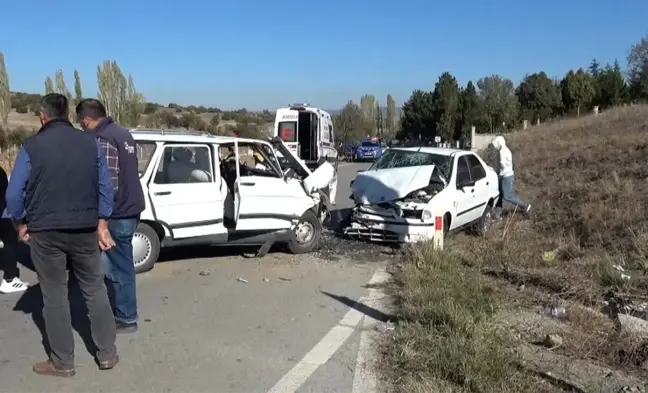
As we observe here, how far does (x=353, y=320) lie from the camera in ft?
20.0

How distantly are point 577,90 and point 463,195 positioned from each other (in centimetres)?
5612

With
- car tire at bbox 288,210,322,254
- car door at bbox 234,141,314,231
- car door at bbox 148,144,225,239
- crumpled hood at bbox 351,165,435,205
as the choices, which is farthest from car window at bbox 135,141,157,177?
crumpled hood at bbox 351,165,435,205

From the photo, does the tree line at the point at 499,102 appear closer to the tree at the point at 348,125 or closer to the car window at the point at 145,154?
the tree at the point at 348,125

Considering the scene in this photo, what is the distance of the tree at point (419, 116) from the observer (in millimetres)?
67312

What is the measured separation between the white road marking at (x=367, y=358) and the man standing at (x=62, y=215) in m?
1.88

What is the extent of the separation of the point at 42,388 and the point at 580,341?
13.9 ft

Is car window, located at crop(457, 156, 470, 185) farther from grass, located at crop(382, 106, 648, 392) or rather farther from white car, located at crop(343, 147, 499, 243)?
grass, located at crop(382, 106, 648, 392)

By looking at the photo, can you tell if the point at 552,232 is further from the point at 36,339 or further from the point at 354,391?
the point at 36,339

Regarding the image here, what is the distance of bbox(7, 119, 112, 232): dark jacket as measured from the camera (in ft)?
13.5

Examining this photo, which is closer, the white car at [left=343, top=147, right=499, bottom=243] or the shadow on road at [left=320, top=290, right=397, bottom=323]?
the shadow on road at [left=320, top=290, right=397, bottom=323]

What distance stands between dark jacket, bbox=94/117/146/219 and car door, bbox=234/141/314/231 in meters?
3.00

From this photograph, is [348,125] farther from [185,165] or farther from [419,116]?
[185,165]

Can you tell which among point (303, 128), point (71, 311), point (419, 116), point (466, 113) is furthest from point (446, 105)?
point (71, 311)

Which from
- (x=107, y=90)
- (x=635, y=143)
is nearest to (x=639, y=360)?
(x=635, y=143)
